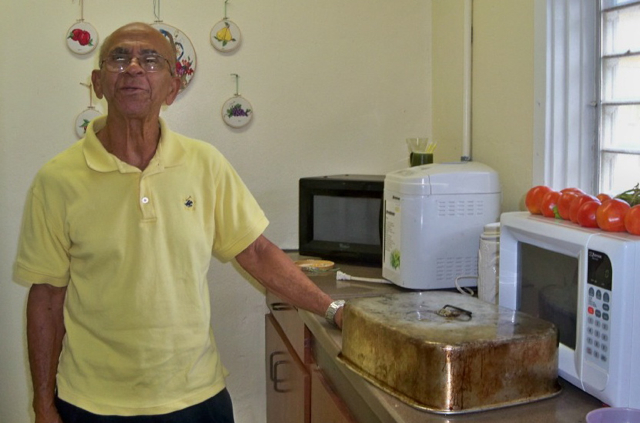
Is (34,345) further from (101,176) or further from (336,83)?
(336,83)

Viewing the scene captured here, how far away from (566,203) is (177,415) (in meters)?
0.87

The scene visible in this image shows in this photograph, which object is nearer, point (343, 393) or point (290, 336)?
point (343, 393)

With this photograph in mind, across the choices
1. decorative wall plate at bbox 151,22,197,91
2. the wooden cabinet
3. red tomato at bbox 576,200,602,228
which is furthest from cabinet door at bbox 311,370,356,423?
decorative wall plate at bbox 151,22,197,91

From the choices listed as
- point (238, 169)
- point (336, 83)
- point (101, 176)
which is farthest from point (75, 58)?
point (101, 176)

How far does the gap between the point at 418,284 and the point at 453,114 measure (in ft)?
2.58

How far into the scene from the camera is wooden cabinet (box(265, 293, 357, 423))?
1.54 metres

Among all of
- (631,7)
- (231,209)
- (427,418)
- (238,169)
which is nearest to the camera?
(427,418)

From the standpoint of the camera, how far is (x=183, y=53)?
7.52 ft

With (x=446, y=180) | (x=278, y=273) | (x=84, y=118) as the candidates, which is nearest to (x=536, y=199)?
(x=446, y=180)

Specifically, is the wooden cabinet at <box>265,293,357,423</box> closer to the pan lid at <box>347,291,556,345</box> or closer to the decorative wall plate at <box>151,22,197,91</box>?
the pan lid at <box>347,291,556,345</box>

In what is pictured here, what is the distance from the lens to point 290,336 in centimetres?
198

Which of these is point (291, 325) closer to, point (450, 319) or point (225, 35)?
point (450, 319)

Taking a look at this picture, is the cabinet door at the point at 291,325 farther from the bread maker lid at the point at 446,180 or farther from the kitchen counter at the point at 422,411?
the bread maker lid at the point at 446,180

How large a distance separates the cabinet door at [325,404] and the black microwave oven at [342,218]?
0.58 meters
